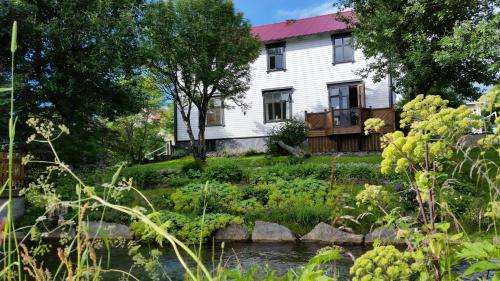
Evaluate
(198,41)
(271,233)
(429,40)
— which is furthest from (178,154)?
(271,233)

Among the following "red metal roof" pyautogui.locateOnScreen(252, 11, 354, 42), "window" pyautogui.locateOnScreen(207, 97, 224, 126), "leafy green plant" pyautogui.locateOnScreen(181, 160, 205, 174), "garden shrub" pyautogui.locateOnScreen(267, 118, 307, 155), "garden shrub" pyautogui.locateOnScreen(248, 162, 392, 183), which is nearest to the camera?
"garden shrub" pyautogui.locateOnScreen(248, 162, 392, 183)

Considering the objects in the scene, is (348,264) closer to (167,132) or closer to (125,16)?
(125,16)

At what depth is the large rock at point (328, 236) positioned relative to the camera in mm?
10344

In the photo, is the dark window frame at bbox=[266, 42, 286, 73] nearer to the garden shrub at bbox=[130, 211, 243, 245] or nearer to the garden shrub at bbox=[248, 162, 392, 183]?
the garden shrub at bbox=[248, 162, 392, 183]

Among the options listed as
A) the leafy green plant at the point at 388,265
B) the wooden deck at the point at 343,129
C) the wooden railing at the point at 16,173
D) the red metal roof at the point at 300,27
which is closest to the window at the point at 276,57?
the red metal roof at the point at 300,27

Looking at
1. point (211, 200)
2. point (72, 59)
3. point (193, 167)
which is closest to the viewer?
point (211, 200)

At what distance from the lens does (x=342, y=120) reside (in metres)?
25.8

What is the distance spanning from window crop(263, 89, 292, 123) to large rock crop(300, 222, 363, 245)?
64.9ft

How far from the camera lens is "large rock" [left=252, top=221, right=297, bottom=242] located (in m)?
10.9

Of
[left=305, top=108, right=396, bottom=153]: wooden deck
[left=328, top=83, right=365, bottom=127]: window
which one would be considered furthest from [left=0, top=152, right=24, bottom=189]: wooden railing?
[left=328, top=83, right=365, bottom=127]: window

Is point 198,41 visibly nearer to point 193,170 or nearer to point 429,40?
point 193,170

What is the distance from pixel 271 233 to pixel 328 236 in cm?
146

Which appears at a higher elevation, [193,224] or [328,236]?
[193,224]

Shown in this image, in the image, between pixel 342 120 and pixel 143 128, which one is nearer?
pixel 342 120
